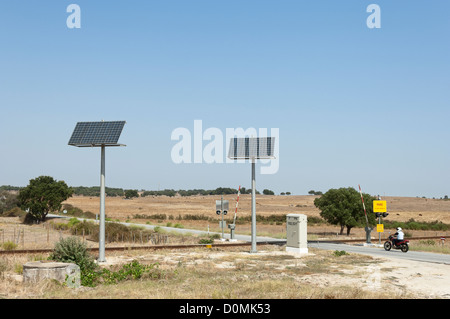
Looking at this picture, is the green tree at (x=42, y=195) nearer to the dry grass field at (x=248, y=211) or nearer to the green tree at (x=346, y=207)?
the dry grass field at (x=248, y=211)

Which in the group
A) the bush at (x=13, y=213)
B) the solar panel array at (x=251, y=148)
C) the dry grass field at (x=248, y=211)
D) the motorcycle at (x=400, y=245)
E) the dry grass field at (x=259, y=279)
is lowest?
the dry grass field at (x=248, y=211)

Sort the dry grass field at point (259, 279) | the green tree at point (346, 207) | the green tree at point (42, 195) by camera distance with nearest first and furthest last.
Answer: the dry grass field at point (259, 279) → the green tree at point (346, 207) → the green tree at point (42, 195)

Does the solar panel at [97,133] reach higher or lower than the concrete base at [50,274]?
higher

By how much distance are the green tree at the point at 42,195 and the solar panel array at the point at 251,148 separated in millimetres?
43414

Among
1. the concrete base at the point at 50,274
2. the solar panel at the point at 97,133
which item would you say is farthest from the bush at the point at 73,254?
the solar panel at the point at 97,133

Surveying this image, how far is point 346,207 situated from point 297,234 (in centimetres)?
2709

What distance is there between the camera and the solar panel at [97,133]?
67.7 feet

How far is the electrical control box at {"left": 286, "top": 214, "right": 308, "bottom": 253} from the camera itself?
26266 millimetres

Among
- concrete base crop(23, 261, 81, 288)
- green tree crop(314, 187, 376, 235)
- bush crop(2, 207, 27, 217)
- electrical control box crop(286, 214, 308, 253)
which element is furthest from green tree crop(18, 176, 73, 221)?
concrete base crop(23, 261, 81, 288)

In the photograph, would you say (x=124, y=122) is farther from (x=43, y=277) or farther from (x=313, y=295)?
(x=313, y=295)

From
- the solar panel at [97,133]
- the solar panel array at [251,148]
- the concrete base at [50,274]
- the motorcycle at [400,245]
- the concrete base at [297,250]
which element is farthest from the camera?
the motorcycle at [400,245]
